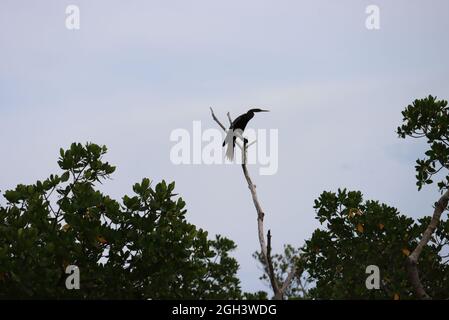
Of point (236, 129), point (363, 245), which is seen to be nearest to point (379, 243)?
point (363, 245)

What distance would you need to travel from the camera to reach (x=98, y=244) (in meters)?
12.9

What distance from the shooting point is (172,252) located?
1305cm

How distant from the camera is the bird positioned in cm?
1142

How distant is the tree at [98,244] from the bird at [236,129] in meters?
1.72

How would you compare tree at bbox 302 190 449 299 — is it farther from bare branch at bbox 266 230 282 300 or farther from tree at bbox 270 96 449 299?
bare branch at bbox 266 230 282 300

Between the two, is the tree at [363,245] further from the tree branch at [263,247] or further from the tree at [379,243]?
the tree branch at [263,247]

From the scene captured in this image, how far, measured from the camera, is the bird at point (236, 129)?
1142 centimetres

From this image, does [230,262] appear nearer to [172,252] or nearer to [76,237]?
[172,252]

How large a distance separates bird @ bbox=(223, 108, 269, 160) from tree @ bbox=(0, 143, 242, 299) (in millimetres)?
1721

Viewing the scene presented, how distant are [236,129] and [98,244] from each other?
3.20 m

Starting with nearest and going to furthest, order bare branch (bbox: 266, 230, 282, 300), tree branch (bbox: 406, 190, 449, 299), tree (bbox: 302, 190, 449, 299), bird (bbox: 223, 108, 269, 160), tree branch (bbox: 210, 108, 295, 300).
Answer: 1. bare branch (bbox: 266, 230, 282, 300)
2. tree branch (bbox: 210, 108, 295, 300)
3. bird (bbox: 223, 108, 269, 160)
4. tree branch (bbox: 406, 190, 449, 299)
5. tree (bbox: 302, 190, 449, 299)

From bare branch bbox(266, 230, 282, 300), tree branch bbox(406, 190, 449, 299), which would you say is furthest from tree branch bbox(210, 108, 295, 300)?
tree branch bbox(406, 190, 449, 299)

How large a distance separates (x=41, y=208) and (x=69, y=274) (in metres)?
1.46
